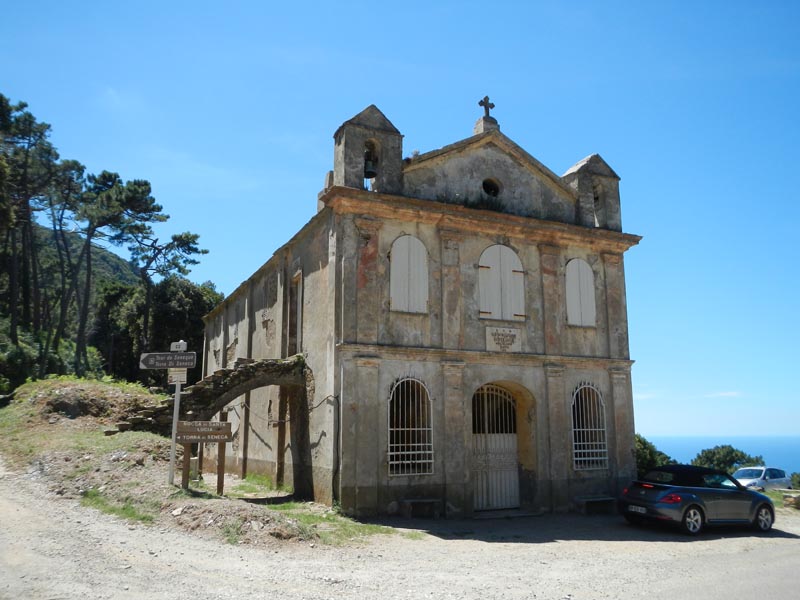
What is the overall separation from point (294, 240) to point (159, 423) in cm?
611

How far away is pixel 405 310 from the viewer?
48.6 feet

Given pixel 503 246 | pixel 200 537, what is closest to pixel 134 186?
pixel 503 246

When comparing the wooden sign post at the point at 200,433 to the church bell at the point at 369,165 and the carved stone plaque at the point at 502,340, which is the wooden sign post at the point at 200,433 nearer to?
the carved stone plaque at the point at 502,340

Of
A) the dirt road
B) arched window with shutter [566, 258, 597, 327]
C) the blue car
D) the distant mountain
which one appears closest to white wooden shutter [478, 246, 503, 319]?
arched window with shutter [566, 258, 597, 327]

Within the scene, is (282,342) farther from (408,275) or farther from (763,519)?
(763,519)

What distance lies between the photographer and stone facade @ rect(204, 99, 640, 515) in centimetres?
1418

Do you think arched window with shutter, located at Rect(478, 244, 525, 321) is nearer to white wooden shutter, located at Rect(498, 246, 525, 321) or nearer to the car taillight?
white wooden shutter, located at Rect(498, 246, 525, 321)

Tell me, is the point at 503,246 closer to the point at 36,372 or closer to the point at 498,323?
the point at 498,323

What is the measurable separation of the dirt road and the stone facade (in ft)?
7.73

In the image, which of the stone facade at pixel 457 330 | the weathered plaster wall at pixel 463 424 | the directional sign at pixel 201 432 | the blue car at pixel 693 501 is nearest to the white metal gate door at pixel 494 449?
the stone facade at pixel 457 330

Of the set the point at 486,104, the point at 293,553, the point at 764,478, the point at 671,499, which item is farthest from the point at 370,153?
the point at 764,478

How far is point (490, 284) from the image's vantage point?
1600cm

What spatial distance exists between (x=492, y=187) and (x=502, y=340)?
4.31 meters

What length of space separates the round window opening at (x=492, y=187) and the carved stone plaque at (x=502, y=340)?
3.79 metres
